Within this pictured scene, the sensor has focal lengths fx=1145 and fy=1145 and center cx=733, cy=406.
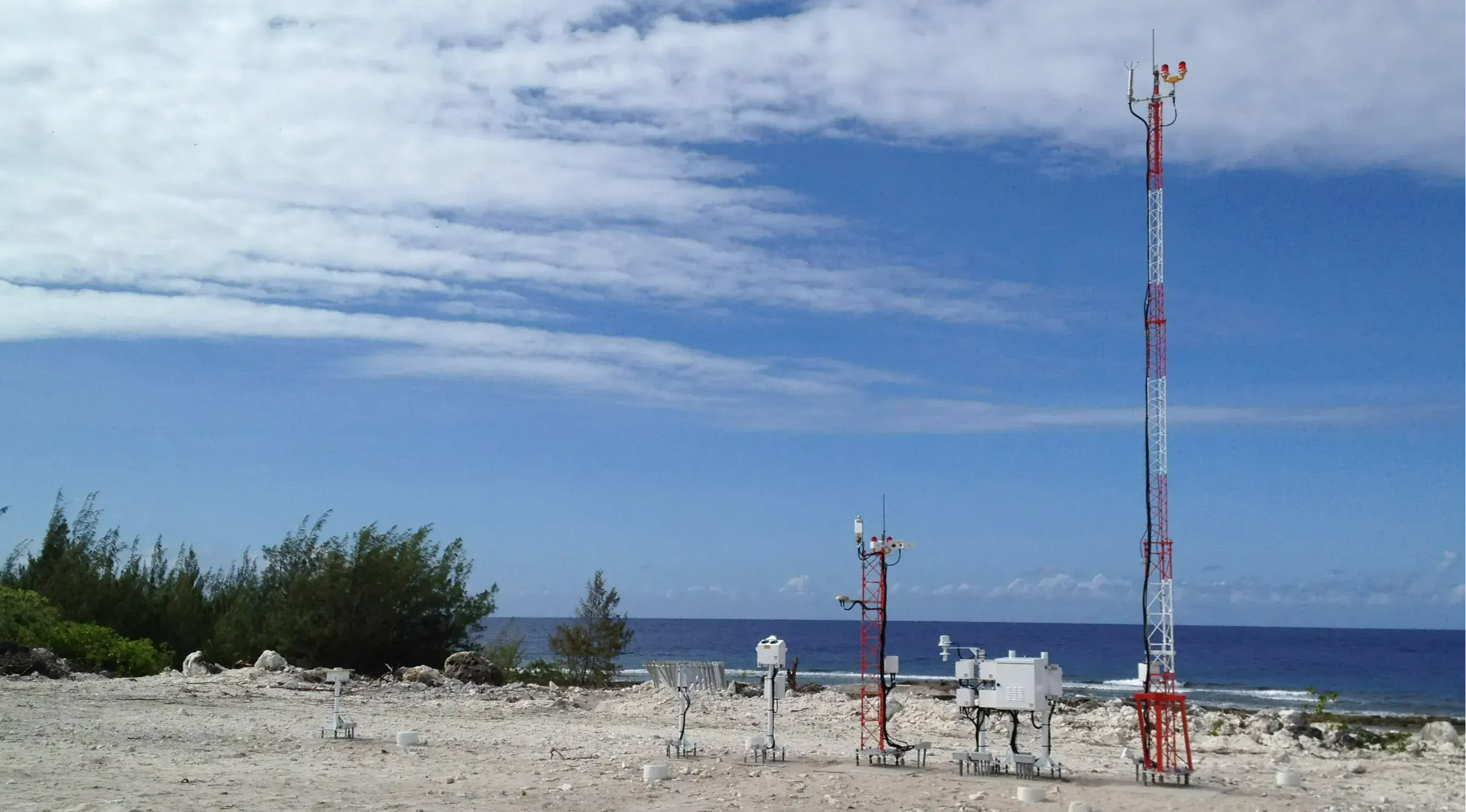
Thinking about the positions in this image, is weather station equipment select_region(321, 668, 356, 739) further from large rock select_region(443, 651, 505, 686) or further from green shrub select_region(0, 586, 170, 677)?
green shrub select_region(0, 586, 170, 677)

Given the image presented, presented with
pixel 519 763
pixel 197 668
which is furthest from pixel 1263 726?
pixel 197 668

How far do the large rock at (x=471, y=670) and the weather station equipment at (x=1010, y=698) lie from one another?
629 inches

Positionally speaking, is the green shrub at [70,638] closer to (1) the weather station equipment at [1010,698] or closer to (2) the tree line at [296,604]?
(2) the tree line at [296,604]

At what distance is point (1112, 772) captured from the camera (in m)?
16.9

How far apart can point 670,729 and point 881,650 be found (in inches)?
283

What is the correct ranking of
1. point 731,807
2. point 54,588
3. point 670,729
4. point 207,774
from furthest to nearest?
point 54,588 < point 670,729 < point 207,774 < point 731,807

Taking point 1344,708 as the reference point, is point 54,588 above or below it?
above

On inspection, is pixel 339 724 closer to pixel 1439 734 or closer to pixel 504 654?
pixel 504 654

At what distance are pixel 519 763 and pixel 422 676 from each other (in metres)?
12.9

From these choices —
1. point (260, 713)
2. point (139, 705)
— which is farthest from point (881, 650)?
point (139, 705)

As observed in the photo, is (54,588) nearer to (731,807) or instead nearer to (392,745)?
(392,745)

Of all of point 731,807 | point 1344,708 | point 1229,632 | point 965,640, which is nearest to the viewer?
point 731,807

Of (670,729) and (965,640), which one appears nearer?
(670,729)

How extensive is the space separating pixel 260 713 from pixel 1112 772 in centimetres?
1469
